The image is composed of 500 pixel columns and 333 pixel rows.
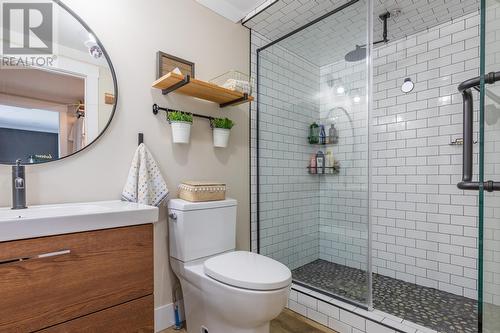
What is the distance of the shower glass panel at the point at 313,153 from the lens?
82.8 inches

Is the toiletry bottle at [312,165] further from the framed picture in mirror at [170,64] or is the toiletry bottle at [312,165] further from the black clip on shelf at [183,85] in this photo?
the framed picture in mirror at [170,64]

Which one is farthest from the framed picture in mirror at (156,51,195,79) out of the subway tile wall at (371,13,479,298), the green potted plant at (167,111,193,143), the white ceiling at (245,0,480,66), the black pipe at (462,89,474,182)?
the subway tile wall at (371,13,479,298)

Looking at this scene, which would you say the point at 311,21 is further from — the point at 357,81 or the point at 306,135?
the point at 306,135

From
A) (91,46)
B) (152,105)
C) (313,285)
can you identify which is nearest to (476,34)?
(313,285)

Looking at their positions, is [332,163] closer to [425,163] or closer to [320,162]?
[320,162]

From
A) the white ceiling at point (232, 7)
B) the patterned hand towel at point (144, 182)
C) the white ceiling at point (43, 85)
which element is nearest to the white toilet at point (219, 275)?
the patterned hand towel at point (144, 182)

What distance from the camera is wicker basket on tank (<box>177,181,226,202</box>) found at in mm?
1663

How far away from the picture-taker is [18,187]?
1.18 metres

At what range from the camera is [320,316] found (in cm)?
181

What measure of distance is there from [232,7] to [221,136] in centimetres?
108

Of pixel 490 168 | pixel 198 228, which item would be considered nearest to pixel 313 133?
pixel 198 228

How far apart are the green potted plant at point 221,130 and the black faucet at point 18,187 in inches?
45.0

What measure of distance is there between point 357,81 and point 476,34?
3.34 ft

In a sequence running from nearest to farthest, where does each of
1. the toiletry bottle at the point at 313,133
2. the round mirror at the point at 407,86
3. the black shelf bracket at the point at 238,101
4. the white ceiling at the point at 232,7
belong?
the black shelf bracket at the point at 238,101 → the white ceiling at the point at 232,7 → the round mirror at the point at 407,86 → the toiletry bottle at the point at 313,133
